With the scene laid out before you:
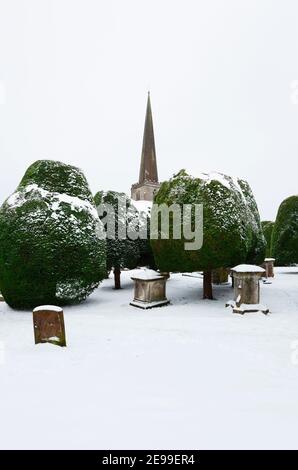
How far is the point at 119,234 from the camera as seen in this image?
45.1ft

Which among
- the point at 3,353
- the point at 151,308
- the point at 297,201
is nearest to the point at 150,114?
the point at 297,201

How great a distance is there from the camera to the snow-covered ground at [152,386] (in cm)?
284

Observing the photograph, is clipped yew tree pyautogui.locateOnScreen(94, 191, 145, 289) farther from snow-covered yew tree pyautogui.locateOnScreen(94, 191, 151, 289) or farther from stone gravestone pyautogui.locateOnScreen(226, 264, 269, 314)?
stone gravestone pyautogui.locateOnScreen(226, 264, 269, 314)

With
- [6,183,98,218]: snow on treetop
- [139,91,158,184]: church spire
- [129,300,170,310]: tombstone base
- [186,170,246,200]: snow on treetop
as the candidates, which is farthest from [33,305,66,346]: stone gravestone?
[139,91,158,184]: church spire

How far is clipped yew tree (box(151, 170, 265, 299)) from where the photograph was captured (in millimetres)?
9789

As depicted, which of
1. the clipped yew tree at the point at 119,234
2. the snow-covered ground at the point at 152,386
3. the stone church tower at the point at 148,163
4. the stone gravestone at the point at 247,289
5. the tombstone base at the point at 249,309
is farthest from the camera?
the stone church tower at the point at 148,163

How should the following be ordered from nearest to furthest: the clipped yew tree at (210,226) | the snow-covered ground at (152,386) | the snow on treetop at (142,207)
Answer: the snow-covered ground at (152,386) < the clipped yew tree at (210,226) < the snow on treetop at (142,207)

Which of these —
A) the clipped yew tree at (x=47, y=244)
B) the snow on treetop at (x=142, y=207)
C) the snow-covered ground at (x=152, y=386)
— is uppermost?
the snow on treetop at (x=142, y=207)

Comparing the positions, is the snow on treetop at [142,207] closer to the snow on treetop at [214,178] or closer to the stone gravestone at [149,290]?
the snow on treetop at [214,178]

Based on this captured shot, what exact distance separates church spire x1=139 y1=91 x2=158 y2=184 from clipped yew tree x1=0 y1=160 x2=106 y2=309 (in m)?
37.0

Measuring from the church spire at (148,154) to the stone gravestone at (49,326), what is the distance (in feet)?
139

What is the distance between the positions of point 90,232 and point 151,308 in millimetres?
3563

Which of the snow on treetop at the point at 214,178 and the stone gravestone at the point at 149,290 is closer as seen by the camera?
the stone gravestone at the point at 149,290

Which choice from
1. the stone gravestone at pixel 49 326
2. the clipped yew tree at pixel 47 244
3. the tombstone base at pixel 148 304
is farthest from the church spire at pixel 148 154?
the stone gravestone at pixel 49 326
